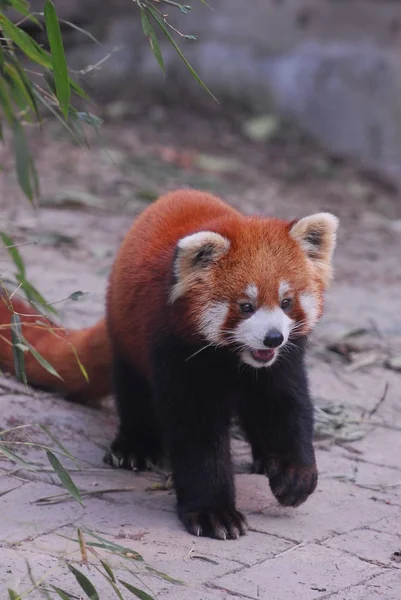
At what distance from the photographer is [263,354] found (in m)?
3.15

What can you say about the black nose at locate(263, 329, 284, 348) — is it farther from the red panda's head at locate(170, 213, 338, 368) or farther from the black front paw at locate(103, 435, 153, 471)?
the black front paw at locate(103, 435, 153, 471)

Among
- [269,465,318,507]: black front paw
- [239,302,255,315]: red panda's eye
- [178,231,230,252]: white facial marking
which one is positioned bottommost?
[269,465,318,507]: black front paw

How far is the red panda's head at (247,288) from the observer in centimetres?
313

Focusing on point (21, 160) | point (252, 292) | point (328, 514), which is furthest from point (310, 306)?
point (21, 160)

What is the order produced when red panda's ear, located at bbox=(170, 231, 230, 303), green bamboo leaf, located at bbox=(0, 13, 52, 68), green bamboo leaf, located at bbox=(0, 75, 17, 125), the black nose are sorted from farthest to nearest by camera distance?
red panda's ear, located at bbox=(170, 231, 230, 303), the black nose, green bamboo leaf, located at bbox=(0, 75, 17, 125), green bamboo leaf, located at bbox=(0, 13, 52, 68)

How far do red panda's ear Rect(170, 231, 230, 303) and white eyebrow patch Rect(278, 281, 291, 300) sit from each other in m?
0.21

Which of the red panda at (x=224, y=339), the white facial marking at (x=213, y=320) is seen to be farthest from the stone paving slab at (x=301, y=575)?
the white facial marking at (x=213, y=320)

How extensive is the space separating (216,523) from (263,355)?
54 cm

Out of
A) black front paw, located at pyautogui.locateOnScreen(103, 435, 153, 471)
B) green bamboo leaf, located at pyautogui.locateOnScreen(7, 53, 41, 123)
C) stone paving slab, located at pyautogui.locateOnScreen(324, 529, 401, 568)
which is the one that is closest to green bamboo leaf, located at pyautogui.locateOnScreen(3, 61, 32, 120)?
green bamboo leaf, located at pyautogui.locateOnScreen(7, 53, 41, 123)

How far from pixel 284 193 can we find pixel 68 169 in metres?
1.73

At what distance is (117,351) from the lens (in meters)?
3.76

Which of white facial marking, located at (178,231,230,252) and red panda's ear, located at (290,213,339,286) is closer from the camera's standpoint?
white facial marking, located at (178,231,230,252)

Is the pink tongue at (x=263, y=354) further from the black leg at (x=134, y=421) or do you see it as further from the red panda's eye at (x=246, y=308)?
the black leg at (x=134, y=421)

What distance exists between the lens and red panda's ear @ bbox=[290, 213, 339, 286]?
3348 mm
